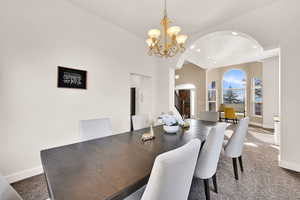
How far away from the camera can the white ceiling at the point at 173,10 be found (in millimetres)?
2508

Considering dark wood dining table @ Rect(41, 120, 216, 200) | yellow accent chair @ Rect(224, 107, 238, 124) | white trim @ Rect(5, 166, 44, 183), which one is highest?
dark wood dining table @ Rect(41, 120, 216, 200)

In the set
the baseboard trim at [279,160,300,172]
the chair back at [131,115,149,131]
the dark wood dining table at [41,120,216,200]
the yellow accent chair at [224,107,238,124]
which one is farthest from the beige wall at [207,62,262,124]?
the dark wood dining table at [41,120,216,200]

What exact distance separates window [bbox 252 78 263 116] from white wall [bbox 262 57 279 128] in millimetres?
A: 689

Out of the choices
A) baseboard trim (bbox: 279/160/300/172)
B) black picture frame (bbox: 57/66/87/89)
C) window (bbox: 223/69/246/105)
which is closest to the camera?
baseboard trim (bbox: 279/160/300/172)

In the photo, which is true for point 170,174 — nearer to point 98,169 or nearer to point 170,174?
point 170,174

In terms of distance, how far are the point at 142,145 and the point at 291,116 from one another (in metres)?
2.68

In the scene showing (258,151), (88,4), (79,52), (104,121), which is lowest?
(258,151)

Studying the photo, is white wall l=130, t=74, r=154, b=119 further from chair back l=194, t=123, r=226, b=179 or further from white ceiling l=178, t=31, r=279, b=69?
chair back l=194, t=123, r=226, b=179

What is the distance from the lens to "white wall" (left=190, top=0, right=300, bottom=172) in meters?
2.26

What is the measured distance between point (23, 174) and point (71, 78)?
5.51 ft

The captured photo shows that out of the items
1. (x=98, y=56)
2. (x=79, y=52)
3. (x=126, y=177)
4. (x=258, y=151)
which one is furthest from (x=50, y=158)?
(x=258, y=151)

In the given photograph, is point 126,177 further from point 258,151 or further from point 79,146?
point 258,151

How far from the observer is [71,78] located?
8.30 feet

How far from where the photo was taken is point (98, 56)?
2980mm
